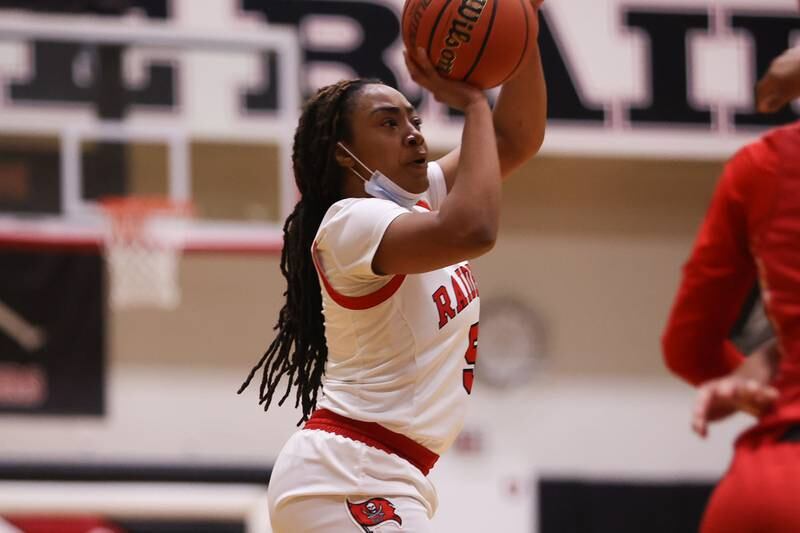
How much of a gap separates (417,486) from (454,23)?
1.07 metres

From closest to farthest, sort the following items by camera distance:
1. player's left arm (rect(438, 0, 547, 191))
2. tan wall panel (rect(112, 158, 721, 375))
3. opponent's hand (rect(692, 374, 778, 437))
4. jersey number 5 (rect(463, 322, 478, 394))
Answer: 1. opponent's hand (rect(692, 374, 778, 437))
2. jersey number 5 (rect(463, 322, 478, 394))
3. player's left arm (rect(438, 0, 547, 191))
4. tan wall panel (rect(112, 158, 721, 375))

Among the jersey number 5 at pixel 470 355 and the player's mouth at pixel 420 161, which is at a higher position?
the player's mouth at pixel 420 161

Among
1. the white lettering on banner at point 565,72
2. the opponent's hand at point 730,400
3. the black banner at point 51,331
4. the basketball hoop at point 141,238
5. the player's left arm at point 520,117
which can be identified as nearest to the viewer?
the opponent's hand at point 730,400

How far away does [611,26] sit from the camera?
811 centimetres

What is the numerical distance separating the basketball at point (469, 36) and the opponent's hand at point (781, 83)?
0.58 meters

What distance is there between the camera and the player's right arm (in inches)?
91.7

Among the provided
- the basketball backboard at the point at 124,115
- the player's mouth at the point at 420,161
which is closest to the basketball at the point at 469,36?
the player's mouth at the point at 420,161

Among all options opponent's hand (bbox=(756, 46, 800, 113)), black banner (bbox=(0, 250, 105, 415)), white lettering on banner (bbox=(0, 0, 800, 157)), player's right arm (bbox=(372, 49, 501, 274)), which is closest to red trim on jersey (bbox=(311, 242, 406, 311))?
player's right arm (bbox=(372, 49, 501, 274))

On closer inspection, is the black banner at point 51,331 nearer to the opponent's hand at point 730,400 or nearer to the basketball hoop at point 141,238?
the basketball hoop at point 141,238

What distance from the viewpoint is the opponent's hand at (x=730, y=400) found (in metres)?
2.18

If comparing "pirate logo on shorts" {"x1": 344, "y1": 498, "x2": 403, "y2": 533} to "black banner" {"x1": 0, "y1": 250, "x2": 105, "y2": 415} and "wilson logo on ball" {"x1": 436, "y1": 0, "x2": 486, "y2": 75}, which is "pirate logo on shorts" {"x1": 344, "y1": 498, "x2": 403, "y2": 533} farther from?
"black banner" {"x1": 0, "y1": 250, "x2": 105, "y2": 415}

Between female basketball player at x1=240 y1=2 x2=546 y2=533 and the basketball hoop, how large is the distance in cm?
476

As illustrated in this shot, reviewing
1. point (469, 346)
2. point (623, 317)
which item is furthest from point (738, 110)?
point (469, 346)

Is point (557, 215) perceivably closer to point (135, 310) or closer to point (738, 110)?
point (738, 110)
